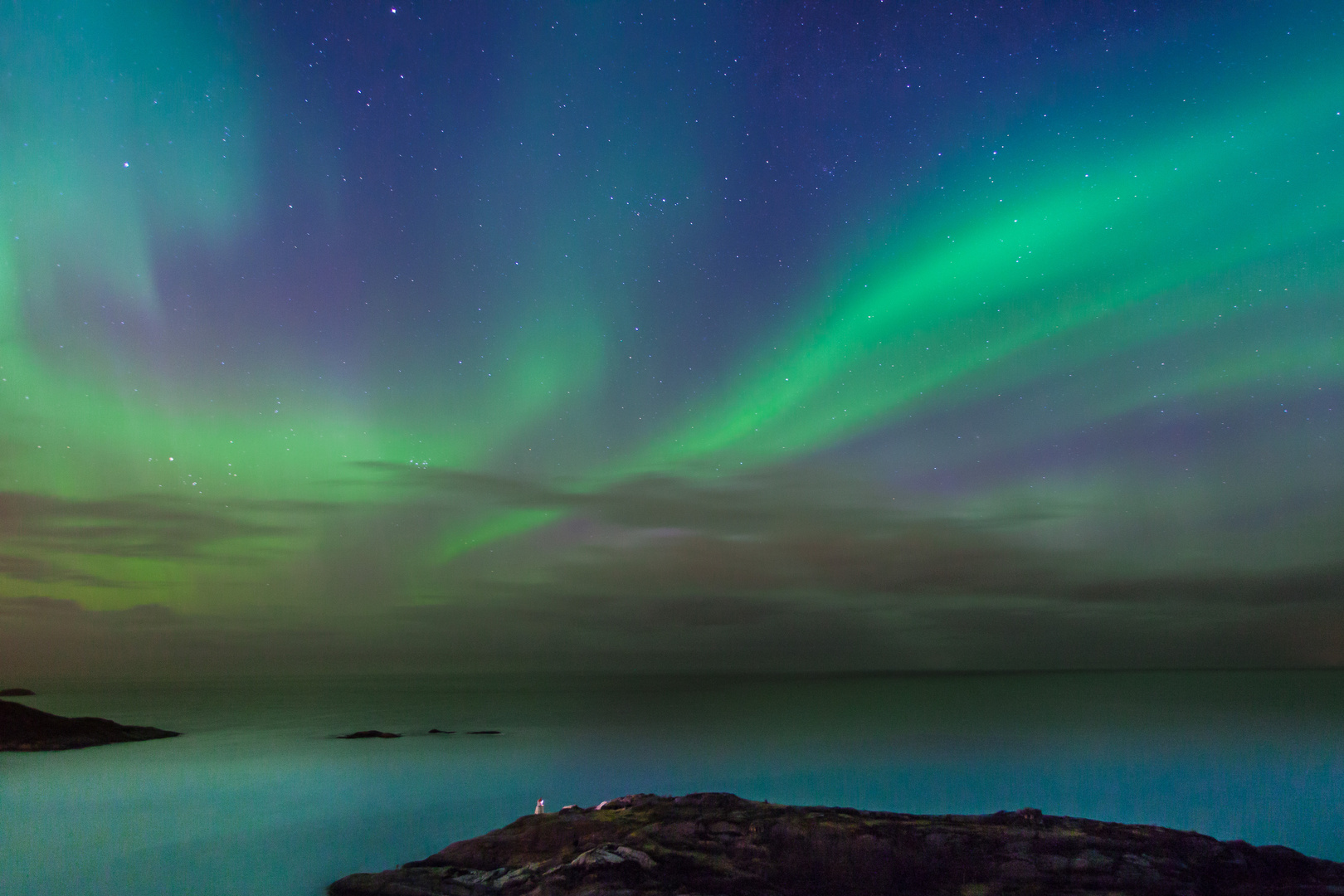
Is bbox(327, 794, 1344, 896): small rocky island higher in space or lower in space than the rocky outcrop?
higher

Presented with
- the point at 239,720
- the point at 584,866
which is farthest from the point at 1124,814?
the point at 239,720

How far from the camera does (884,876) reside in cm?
2555

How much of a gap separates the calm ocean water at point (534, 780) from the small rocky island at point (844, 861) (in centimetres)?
958

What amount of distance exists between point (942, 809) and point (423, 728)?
7221 centimetres

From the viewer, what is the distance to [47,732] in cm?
7044

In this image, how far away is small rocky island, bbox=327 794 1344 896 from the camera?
2434cm

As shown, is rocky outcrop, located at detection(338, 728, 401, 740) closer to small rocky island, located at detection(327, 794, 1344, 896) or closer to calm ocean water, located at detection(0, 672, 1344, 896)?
calm ocean water, located at detection(0, 672, 1344, 896)

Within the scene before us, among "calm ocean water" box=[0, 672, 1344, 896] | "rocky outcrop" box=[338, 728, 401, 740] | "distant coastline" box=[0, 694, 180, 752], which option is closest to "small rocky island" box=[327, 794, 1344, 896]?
"calm ocean water" box=[0, 672, 1344, 896]

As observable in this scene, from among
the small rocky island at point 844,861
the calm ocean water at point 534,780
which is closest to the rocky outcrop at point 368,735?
the calm ocean water at point 534,780

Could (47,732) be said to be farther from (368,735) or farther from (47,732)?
(368,735)

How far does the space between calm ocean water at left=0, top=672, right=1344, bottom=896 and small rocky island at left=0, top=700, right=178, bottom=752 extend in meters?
2.38

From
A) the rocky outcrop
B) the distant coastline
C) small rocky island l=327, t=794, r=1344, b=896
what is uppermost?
small rocky island l=327, t=794, r=1344, b=896

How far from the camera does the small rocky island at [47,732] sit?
224 feet

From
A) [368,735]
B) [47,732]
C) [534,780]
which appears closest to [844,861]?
[534,780]
